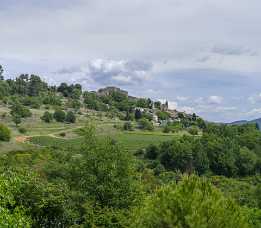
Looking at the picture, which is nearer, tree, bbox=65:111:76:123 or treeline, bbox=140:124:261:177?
treeline, bbox=140:124:261:177

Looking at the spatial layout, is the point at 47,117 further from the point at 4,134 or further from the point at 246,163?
the point at 246,163

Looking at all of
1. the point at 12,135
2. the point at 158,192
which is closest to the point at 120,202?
the point at 158,192

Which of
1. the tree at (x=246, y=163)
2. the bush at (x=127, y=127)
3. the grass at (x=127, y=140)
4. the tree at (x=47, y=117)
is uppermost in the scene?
the tree at (x=47, y=117)

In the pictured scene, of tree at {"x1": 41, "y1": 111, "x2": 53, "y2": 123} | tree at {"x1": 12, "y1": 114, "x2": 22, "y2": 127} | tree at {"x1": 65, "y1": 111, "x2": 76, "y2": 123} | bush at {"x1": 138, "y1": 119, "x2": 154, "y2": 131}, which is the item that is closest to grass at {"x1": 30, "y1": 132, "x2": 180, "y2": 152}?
bush at {"x1": 138, "y1": 119, "x2": 154, "y2": 131}

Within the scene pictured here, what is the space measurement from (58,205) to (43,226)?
1.65 m

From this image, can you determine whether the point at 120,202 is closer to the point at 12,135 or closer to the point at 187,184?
the point at 187,184

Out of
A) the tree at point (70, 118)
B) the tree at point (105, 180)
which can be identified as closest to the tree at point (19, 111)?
the tree at point (70, 118)

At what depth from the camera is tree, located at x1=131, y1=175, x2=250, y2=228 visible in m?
22.2

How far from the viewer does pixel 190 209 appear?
22.5 m

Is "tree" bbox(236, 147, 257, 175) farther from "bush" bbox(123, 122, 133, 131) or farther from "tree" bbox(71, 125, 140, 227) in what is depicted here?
"tree" bbox(71, 125, 140, 227)

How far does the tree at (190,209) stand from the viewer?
72.8ft

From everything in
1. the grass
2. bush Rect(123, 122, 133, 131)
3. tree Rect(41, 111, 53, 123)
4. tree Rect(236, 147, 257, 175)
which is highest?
tree Rect(41, 111, 53, 123)

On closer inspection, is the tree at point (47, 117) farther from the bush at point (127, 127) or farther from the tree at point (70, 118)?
the bush at point (127, 127)

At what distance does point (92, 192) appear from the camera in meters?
33.9
